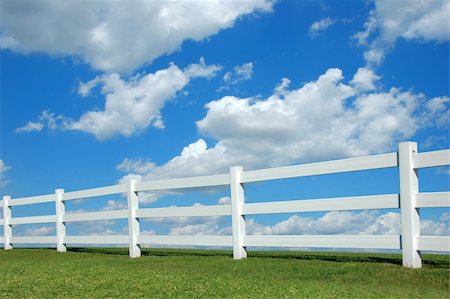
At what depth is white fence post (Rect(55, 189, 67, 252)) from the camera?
1736cm

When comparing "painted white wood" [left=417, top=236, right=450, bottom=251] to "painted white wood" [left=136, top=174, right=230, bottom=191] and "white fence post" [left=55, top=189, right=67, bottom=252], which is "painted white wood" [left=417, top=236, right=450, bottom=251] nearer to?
"painted white wood" [left=136, top=174, right=230, bottom=191]

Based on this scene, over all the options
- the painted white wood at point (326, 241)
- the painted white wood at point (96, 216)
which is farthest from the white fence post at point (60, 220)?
the painted white wood at point (326, 241)

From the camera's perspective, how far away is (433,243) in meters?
8.73

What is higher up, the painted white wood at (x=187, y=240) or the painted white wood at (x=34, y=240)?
the painted white wood at (x=187, y=240)

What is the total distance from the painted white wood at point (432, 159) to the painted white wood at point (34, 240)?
12512mm

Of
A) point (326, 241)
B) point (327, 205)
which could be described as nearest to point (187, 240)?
point (326, 241)

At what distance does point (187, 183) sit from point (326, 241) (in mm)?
3864

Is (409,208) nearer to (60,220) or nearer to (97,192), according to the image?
(97,192)

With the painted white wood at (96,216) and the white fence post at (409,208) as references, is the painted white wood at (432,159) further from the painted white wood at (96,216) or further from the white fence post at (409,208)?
the painted white wood at (96,216)

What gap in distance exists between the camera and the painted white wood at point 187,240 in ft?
39.5

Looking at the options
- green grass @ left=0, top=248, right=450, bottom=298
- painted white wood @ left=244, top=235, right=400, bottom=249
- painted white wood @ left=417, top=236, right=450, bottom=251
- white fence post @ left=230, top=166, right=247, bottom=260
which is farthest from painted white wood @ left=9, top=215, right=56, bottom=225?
painted white wood @ left=417, top=236, right=450, bottom=251

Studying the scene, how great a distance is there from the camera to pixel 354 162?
32.3ft

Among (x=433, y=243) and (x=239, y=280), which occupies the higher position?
(x=433, y=243)

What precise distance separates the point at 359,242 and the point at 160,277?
3.59 meters
